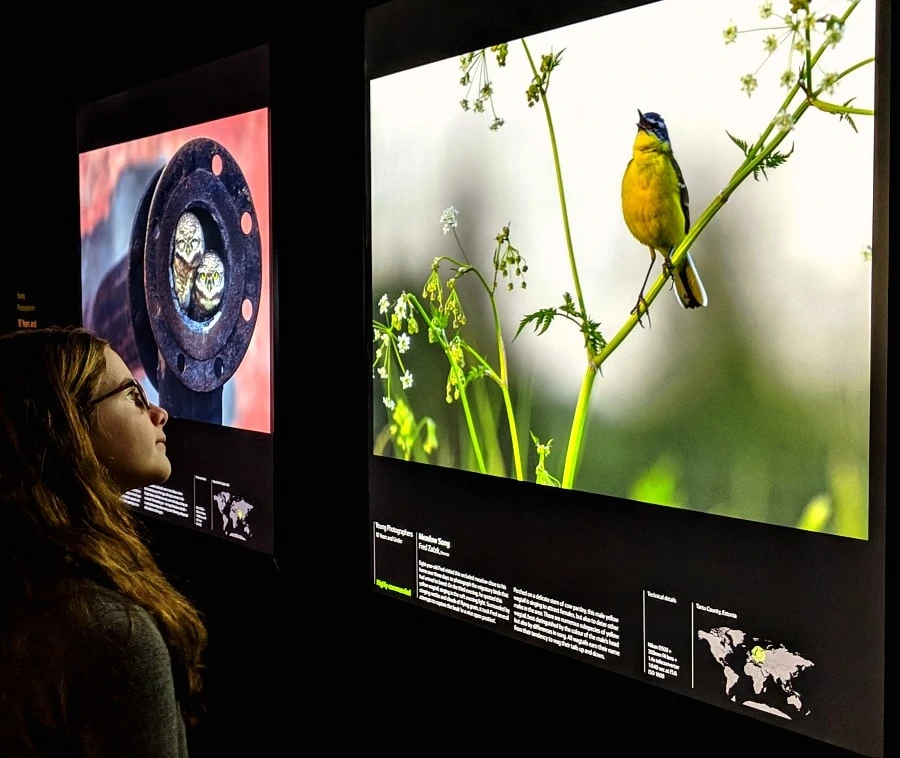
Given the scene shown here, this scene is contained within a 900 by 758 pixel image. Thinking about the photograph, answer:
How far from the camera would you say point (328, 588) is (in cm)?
275

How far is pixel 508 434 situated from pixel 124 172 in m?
1.99

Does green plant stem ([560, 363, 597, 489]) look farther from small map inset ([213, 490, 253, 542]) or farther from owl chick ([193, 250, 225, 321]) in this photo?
owl chick ([193, 250, 225, 321])

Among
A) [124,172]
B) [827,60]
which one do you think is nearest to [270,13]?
[124,172]

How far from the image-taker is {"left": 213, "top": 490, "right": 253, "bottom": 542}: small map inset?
299cm

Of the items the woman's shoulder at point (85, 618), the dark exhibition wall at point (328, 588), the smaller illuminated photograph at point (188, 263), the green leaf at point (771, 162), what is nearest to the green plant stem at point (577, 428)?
the dark exhibition wall at point (328, 588)

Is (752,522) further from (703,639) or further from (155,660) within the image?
(155,660)

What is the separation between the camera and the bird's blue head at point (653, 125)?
70.5 inches

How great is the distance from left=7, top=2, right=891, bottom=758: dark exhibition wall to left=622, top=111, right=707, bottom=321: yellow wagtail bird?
0.76 meters

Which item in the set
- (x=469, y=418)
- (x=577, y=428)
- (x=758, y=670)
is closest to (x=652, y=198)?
(x=577, y=428)

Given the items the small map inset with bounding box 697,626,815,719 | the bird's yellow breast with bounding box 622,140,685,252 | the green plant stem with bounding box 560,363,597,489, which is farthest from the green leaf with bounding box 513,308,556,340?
the small map inset with bounding box 697,626,815,719

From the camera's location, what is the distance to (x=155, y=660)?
1.39 m

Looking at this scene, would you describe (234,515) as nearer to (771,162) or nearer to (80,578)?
(80,578)

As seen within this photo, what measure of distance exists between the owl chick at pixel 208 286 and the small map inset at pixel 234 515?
0.55m

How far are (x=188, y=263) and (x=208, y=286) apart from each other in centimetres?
14
